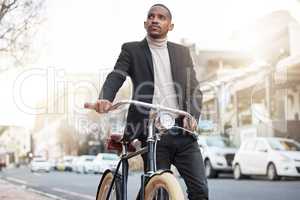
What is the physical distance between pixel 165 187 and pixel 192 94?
2.31ft

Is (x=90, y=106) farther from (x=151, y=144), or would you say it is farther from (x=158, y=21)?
(x=158, y=21)

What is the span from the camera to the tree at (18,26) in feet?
40.3

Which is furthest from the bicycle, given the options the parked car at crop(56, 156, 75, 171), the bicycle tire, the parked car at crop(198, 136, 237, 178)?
the parked car at crop(56, 156, 75, 171)

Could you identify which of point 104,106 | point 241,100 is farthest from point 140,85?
point 241,100

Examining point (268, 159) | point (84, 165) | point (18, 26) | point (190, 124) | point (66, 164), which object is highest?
point (18, 26)

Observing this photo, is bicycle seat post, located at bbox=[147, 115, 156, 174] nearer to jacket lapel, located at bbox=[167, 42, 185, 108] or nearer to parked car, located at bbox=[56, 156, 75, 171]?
jacket lapel, located at bbox=[167, 42, 185, 108]

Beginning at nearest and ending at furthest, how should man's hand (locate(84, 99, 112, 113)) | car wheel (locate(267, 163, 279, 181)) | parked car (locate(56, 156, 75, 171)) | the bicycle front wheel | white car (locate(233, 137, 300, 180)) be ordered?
the bicycle front wheel < man's hand (locate(84, 99, 112, 113)) < white car (locate(233, 137, 300, 180)) < car wheel (locate(267, 163, 279, 181)) < parked car (locate(56, 156, 75, 171))

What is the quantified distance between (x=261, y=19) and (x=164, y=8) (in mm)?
37071

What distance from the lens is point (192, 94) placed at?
381 centimetres

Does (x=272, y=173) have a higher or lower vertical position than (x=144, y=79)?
lower

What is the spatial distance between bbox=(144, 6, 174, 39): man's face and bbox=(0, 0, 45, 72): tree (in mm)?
8715

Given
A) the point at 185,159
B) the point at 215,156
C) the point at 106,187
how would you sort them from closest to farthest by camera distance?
the point at 185,159 → the point at 106,187 → the point at 215,156

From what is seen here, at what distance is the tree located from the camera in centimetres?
1229

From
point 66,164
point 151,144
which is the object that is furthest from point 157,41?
point 66,164
